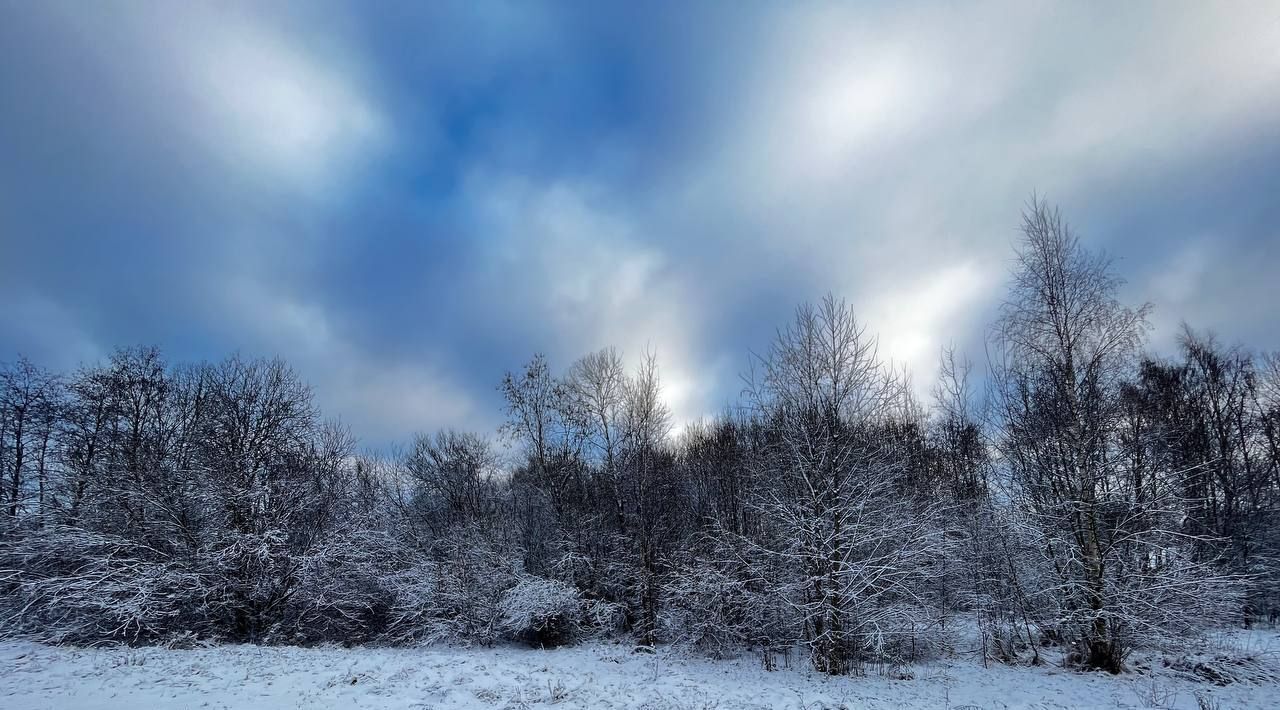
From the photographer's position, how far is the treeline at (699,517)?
1208 centimetres

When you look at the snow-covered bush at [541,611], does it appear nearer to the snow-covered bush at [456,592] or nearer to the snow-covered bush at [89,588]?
the snow-covered bush at [456,592]

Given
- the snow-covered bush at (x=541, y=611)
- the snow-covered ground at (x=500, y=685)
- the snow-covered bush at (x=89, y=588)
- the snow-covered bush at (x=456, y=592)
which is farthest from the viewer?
the snow-covered bush at (x=456, y=592)

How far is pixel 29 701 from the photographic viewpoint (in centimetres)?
773

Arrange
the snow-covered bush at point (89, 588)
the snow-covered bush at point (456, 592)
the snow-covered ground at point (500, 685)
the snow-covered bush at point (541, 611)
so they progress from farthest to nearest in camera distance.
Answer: the snow-covered bush at point (456, 592), the snow-covered bush at point (541, 611), the snow-covered bush at point (89, 588), the snow-covered ground at point (500, 685)

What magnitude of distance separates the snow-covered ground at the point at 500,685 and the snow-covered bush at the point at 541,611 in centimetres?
455

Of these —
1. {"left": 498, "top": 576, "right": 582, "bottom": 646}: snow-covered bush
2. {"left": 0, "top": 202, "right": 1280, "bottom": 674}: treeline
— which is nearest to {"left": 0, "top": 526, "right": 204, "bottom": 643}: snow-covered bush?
{"left": 0, "top": 202, "right": 1280, "bottom": 674}: treeline

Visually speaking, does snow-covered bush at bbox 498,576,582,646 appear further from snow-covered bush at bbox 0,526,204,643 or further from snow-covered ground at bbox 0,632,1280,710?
snow-covered bush at bbox 0,526,204,643

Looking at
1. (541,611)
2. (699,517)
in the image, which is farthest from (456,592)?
(699,517)

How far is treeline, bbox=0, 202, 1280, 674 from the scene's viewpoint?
12.1 metres

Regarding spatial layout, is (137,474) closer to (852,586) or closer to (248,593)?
(248,593)

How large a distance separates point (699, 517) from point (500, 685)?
38.0ft

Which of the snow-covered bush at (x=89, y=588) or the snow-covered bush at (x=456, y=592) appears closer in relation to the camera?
the snow-covered bush at (x=89, y=588)

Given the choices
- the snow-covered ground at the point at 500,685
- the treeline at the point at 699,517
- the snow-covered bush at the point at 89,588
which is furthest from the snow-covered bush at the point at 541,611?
the snow-covered bush at the point at 89,588

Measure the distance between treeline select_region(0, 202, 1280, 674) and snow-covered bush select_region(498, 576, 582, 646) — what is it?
135mm
